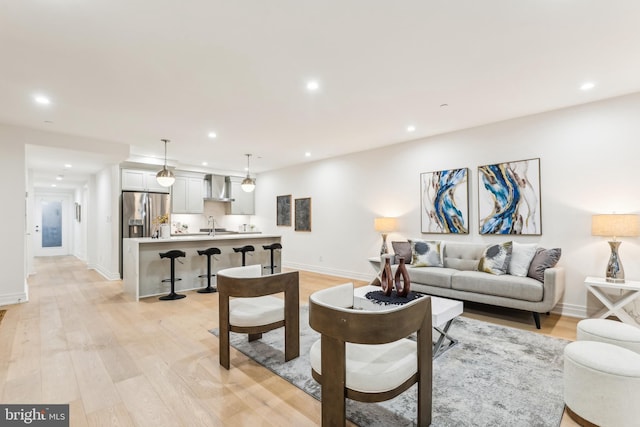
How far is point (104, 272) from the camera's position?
6.86 meters

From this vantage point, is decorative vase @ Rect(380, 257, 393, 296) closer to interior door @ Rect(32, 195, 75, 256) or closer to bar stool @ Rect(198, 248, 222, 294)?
bar stool @ Rect(198, 248, 222, 294)

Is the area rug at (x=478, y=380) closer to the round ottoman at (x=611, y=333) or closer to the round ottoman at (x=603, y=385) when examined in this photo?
the round ottoman at (x=603, y=385)

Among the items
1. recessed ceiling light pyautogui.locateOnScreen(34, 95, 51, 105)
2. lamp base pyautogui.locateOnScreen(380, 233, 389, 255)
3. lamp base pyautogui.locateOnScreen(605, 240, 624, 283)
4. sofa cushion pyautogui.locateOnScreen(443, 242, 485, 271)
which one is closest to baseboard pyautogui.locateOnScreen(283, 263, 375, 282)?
lamp base pyautogui.locateOnScreen(380, 233, 389, 255)

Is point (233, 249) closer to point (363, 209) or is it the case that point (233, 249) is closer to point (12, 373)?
point (363, 209)

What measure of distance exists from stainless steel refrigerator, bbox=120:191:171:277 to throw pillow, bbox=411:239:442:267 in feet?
17.3

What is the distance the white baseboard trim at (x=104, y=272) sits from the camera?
6.40 meters

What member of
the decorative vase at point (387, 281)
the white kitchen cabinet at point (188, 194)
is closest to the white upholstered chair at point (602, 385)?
the decorative vase at point (387, 281)

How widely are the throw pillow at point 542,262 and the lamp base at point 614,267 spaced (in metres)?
0.47

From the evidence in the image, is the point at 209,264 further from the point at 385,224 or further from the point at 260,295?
the point at 385,224

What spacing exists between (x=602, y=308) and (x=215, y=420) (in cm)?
449

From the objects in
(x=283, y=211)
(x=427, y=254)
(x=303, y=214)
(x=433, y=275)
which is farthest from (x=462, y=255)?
(x=283, y=211)

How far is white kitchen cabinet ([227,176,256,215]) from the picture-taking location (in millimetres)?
8641

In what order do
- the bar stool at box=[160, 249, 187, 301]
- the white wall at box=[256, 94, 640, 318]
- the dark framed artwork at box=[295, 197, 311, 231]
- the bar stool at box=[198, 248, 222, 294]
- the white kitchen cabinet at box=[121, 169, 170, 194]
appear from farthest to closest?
the dark framed artwork at box=[295, 197, 311, 231] → the white kitchen cabinet at box=[121, 169, 170, 194] → the bar stool at box=[198, 248, 222, 294] → the bar stool at box=[160, 249, 187, 301] → the white wall at box=[256, 94, 640, 318]

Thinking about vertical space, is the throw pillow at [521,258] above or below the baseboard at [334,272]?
above
